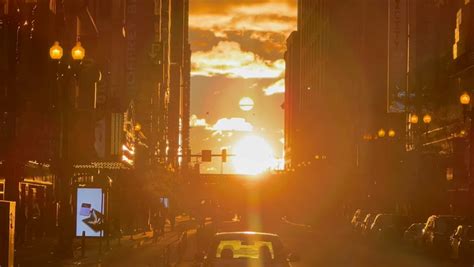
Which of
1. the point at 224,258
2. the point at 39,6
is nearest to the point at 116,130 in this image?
the point at 39,6

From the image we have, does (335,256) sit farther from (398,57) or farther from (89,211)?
(398,57)

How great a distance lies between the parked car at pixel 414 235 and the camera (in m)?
54.3

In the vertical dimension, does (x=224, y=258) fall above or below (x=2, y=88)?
below

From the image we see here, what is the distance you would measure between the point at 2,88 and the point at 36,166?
10.5 meters

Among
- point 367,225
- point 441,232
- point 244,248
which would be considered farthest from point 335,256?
point 244,248

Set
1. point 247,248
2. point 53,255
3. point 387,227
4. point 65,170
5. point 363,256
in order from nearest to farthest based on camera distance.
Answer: point 247,248, point 65,170, point 53,255, point 363,256, point 387,227

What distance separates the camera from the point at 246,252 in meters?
20.8

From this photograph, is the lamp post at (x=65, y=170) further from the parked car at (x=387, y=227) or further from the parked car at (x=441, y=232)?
the parked car at (x=387, y=227)

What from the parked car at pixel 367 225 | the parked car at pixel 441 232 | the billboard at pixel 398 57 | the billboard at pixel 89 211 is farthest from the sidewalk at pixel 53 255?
the billboard at pixel 398 57

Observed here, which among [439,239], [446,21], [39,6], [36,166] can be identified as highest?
[446,21]

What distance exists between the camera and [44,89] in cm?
5325

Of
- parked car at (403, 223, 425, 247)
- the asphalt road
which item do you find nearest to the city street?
the asphalt road

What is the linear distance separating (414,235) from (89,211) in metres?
18.1

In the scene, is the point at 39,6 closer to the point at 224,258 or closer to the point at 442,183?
the point at 224,258
